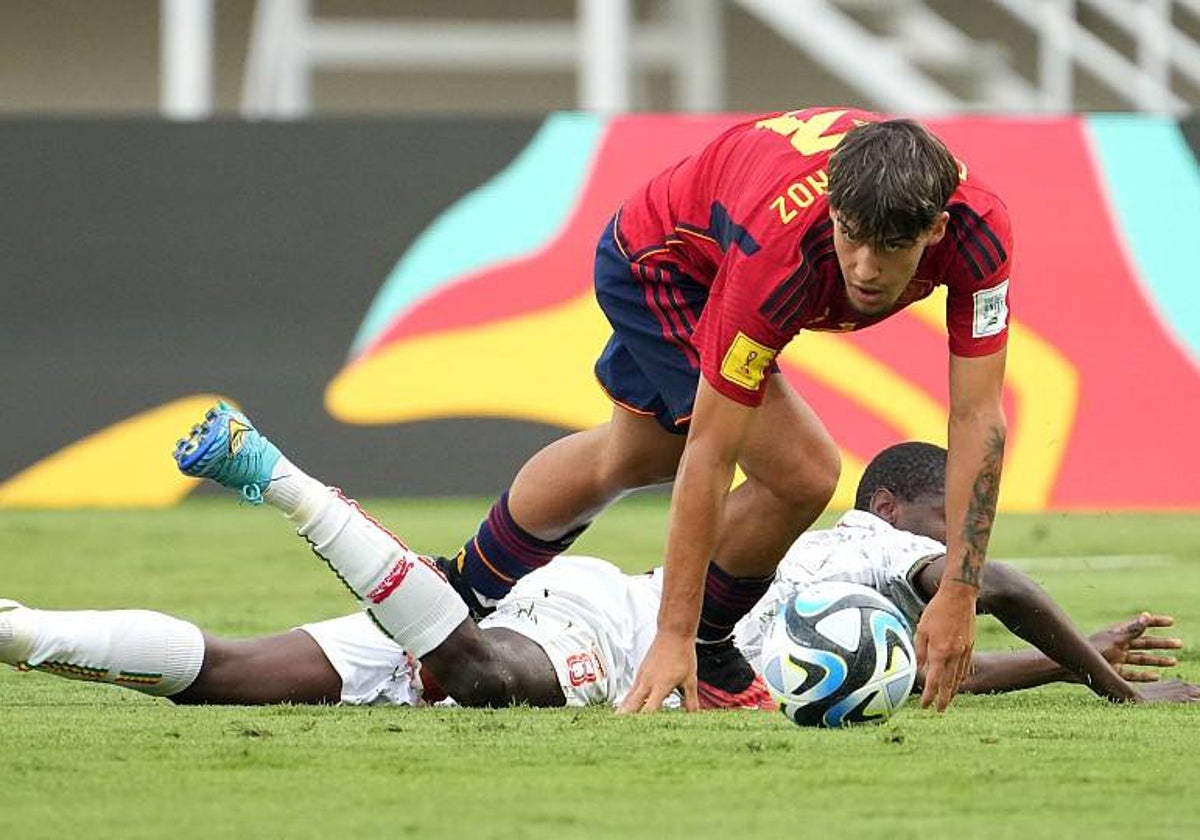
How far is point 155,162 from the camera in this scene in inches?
446

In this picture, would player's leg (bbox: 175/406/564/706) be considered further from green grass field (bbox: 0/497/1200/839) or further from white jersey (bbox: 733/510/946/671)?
white jersey (bbox: 733/510/946/671)

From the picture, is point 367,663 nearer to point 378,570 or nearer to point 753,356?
point 378,570

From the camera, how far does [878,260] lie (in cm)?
435

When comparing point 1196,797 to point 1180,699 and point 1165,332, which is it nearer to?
point 1180,699

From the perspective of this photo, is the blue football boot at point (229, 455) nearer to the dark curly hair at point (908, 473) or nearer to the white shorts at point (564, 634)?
the white shorts at point (564, 634)

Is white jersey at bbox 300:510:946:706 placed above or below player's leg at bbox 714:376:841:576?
below

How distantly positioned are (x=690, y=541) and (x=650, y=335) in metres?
0.71

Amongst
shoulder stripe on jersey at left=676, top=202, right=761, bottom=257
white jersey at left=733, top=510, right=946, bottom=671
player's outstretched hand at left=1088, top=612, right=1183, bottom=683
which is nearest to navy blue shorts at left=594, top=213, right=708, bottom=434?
shoulder stripe on jersey at left=676, top=202, right=761, bottom=257

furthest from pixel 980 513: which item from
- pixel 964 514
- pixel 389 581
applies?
pixel 389 581

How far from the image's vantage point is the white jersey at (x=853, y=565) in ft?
17.1

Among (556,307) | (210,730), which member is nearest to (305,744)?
(210,730)

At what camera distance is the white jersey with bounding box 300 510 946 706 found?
17.0ft

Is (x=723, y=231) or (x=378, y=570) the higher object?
(x=723, y=231)

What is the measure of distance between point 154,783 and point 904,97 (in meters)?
12.0
